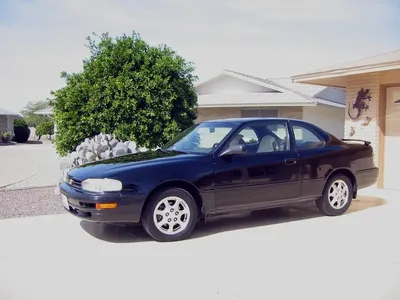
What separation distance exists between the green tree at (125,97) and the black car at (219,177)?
3225 mm

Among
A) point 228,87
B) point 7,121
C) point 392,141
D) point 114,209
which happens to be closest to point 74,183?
point 114,209

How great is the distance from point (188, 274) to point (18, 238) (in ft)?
8.98

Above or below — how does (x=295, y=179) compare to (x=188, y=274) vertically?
above

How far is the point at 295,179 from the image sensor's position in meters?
6.43

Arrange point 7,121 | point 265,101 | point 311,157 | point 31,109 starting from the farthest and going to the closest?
point 31,109 < point 7,121 < point 265,101 < point 311,157

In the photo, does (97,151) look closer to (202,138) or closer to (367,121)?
(202,138)

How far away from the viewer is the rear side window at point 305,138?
6.76 metres

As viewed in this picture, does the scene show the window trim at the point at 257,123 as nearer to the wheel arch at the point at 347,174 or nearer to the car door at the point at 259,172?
the car door at the point at 259,172

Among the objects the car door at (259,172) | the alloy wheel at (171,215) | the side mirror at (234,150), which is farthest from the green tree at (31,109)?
the alloy wheel at (171,215)

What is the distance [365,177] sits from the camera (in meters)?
7.35

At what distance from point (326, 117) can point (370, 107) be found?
28.6 ft

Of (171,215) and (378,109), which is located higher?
(378,109)

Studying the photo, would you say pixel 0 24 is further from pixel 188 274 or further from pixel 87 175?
pixel 188 274

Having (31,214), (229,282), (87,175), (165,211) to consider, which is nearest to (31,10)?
(31,214)
